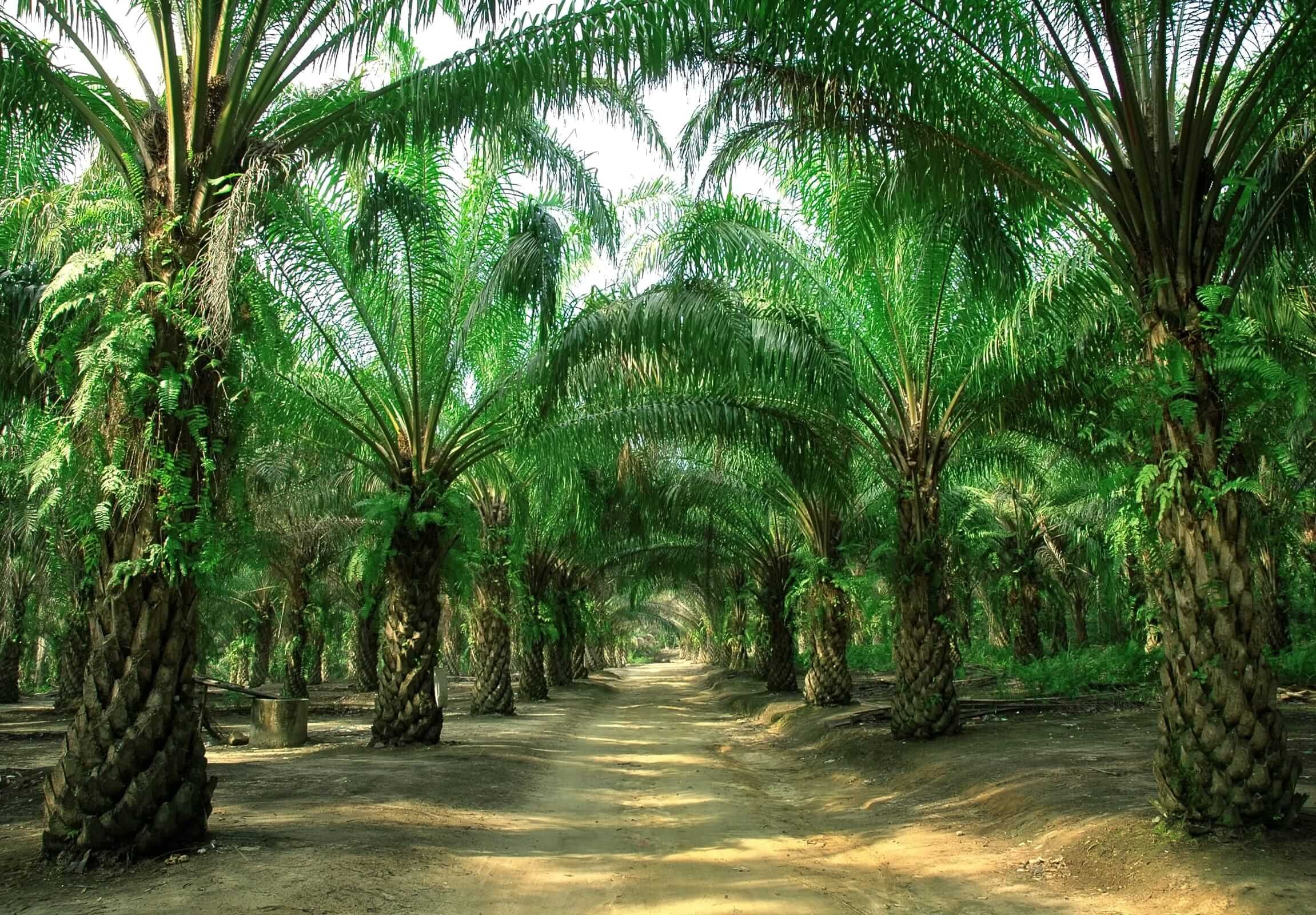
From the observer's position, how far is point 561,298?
12.4 metres

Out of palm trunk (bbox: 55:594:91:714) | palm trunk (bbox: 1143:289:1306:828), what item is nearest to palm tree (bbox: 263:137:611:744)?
palm trunk (bbox: 1143:289:1306:828)

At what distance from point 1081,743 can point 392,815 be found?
23.9ft

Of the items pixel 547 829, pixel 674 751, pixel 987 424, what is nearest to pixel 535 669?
pixel 674 751

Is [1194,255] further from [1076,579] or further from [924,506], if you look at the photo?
[1076,579]

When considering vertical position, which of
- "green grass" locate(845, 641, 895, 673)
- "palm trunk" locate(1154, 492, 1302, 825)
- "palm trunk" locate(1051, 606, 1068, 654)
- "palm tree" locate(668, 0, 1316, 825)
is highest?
"palm tree" locate(668, 0, 1316, 825)

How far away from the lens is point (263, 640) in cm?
3158

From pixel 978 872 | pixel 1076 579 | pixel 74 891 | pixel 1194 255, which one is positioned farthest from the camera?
pixel 1076 579

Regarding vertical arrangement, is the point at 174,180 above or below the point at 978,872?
above

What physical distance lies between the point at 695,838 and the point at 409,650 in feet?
20.6

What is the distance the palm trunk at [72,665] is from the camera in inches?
678

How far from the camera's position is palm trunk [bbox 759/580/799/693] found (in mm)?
22938

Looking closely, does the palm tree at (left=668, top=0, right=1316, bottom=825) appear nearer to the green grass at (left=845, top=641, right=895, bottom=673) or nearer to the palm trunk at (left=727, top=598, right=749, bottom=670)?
the palm trunk at (left=727, top=598, right=749, bottom=670)

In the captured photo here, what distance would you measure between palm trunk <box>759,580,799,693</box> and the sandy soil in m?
10.8

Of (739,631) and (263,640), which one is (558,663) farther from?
(263,640)
